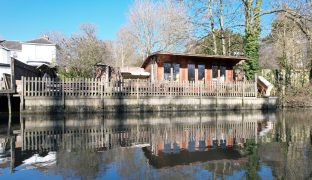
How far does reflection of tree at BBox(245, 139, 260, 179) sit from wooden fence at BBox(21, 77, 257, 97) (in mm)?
11762

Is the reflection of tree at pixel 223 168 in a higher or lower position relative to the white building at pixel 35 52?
lower

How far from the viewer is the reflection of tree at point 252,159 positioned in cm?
525

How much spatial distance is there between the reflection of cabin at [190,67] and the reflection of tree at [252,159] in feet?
49.8

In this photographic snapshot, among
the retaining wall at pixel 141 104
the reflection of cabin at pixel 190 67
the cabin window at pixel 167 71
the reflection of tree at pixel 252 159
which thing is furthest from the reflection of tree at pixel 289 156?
the cabin window at pixel 167 71

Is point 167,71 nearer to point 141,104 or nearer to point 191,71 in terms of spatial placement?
point 191,71

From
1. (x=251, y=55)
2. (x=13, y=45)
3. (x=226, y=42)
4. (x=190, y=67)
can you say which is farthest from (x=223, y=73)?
→ (x=13, y=45)

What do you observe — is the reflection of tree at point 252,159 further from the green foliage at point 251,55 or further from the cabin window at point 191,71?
the green foliage at point 251,55

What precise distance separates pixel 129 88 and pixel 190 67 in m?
7.22

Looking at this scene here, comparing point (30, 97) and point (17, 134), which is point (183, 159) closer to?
point (17, 134)

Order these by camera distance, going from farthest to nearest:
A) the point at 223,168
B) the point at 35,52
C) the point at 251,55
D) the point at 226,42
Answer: the point at 35,52 → the point at 226,42 → the point at 251,55 → the point at 223,168

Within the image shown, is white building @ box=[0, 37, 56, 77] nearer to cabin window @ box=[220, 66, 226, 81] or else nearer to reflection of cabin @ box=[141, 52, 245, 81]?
reflection of cabin @ box=[141, 52, 245, 81]

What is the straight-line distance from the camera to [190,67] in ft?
80.5

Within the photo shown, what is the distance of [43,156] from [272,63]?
41459 millimetres

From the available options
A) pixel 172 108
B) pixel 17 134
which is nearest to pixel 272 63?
pixel 172 108
